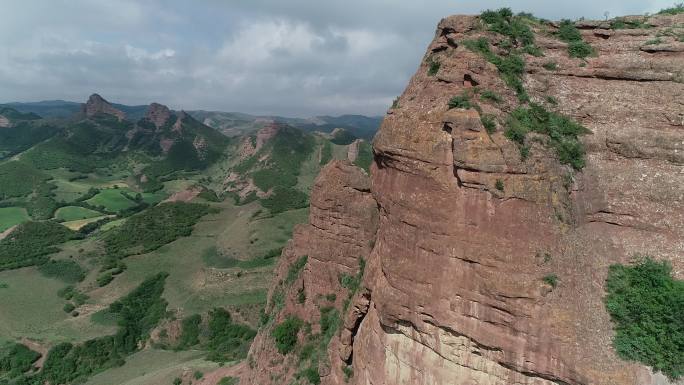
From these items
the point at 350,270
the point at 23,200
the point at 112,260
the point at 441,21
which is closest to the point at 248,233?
the point at 112,260

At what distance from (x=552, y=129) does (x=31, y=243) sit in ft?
541

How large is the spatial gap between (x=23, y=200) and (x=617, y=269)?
247469 millimetres

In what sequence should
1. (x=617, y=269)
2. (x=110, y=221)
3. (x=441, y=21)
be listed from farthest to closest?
1. (x=110, y=221)
2. (x=441, y=21)
3. (x=617, y=269)

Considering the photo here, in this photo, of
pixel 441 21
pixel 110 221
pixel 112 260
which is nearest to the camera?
pixel 441 21

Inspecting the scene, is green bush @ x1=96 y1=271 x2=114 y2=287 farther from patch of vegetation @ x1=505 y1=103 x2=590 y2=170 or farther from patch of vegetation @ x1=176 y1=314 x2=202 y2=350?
patch of vegetation @ x1=505 y1=103 x2=590 y2=170

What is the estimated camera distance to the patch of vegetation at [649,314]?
18.3 meters

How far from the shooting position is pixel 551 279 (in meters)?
19.7

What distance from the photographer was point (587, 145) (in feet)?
72.6

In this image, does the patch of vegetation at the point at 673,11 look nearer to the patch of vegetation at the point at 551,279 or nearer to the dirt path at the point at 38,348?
the patch of vegetation at the point at 551,279

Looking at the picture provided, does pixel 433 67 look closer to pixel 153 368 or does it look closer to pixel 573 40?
pixel 573 40

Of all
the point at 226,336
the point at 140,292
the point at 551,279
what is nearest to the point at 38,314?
the point at 140,292

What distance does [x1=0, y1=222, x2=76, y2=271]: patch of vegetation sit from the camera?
121m

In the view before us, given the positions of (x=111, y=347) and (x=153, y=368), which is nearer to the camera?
(x=153, y=368)

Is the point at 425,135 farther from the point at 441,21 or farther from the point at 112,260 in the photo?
the point at 112,260
